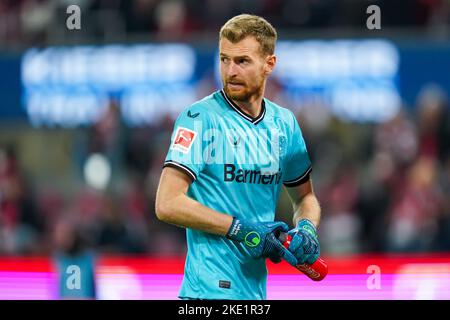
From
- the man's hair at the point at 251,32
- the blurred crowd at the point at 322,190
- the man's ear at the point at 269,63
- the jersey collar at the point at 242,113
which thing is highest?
the man's hair at the point at 251,32

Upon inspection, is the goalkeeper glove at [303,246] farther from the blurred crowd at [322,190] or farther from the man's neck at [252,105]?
the blurred crowd at [322,190]

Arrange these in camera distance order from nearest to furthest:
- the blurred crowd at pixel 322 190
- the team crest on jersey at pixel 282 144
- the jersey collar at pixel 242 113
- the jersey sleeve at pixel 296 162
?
1. the jersey collar at pixel 242 113
2. the team crest on jersey at pixel 282 144
3. the jersey sleeve at pixel 296 162
4. the blurred crowd at pixel 322 190

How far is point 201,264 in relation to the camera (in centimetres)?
602

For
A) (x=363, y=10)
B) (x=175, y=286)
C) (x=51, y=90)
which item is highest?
(x=363, y=10)

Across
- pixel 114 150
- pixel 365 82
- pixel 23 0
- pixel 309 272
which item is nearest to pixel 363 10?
pixel 365 82

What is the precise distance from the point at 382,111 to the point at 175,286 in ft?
17.4

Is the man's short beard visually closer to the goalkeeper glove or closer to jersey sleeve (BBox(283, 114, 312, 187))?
jersey sleeve (BBox(283, 114, 312, 187))

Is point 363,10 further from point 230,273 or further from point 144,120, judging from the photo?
point 230,273

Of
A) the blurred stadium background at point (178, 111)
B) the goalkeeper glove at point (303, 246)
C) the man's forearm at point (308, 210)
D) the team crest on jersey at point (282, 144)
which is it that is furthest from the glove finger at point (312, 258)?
the blurred stadium background at point (178, 111)

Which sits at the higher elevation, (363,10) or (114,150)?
(363,10)

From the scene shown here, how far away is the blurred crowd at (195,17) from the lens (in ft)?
48.8

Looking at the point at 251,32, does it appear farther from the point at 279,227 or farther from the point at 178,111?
the point at 178,111

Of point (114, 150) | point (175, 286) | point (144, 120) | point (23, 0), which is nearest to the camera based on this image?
point (175, 286)

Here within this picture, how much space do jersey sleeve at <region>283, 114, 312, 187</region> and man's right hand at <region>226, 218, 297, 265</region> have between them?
23.9 inches
